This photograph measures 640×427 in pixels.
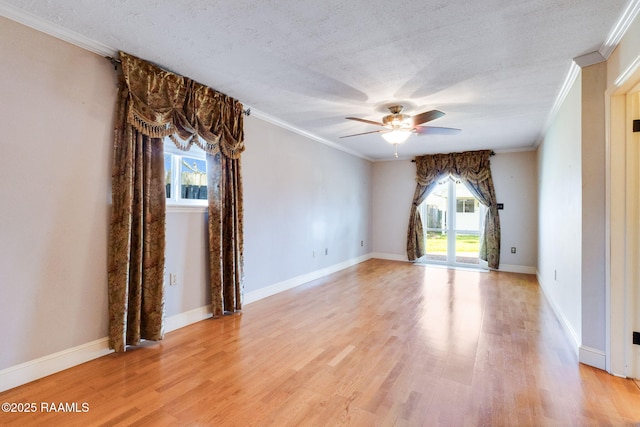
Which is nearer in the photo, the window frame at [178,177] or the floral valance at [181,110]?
the floral valance at [181,110]

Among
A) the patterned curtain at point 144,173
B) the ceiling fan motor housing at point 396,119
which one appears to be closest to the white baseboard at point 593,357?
the ceiling fan motor housing at point 396,119

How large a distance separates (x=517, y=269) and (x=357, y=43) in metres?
5.55

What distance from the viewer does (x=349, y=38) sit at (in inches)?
84.0

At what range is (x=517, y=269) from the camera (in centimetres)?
575

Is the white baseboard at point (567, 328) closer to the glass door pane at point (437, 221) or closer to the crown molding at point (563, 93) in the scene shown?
the crown molding at point (563, 93)

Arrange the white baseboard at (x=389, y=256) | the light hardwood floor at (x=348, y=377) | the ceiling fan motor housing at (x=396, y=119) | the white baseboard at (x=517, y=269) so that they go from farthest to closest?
the white baseboard at (x=389, y=256) < the white baseboard at (x=517, y=269) < the ceiling fan motor housing at (x=396, y=119) < the light hardwood floor at (x=348, y=377)

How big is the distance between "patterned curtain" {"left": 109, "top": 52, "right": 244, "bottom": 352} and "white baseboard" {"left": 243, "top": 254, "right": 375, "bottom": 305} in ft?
4.42

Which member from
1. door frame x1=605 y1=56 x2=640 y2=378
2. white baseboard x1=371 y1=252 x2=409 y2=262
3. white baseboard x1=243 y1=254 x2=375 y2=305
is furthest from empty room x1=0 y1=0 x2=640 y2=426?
white baseboard x1=371 y1=252 x2=409 y2=262

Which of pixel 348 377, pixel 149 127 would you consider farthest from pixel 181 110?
pixel 348 377

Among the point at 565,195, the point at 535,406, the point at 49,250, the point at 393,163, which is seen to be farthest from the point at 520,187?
the point at 49,250

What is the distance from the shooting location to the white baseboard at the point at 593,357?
2215 mm

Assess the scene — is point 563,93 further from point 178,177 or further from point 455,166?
point 178,177

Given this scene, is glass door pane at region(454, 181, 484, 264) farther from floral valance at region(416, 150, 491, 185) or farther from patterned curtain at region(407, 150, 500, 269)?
floral valance at region(416, 150, 491, 185)

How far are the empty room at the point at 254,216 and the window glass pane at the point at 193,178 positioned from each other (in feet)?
0.06
